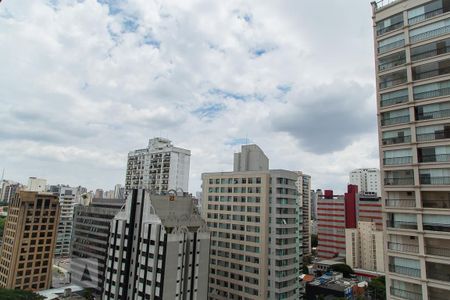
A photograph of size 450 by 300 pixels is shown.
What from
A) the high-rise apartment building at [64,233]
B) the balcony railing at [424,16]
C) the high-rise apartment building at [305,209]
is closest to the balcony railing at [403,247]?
the balcony railing at [424,16]

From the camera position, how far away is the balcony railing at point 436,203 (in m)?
23.7

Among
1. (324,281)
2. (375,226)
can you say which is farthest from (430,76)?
(375,226)

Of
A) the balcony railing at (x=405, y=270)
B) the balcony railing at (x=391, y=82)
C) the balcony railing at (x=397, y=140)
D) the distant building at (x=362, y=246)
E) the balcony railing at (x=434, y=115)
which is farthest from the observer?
the distant building at (x=362, y=246)

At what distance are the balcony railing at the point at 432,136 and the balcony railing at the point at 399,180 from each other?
142 inches

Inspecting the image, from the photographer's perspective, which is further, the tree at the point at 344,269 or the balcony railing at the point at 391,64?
the tree at the point at 344,269

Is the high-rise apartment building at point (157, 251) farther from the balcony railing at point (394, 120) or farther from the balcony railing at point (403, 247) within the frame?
the balcony railing at point (394, 120)

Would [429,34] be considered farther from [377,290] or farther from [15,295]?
[377,290]

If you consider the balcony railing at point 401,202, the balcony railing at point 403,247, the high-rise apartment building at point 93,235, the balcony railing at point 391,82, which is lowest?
the high-rise apartment building at point 93,235

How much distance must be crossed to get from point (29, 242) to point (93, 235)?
15.3 metres

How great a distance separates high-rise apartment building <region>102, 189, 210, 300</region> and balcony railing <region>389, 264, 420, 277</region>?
94.4 feet

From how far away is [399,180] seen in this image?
26.7m

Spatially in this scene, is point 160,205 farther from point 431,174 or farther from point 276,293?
point 431,174

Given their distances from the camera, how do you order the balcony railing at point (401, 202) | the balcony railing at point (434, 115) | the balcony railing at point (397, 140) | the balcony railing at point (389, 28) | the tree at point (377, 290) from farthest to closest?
the tree at point (377, 290)
the balcony railing at point (389, 28)
the balcony railing at point (397, 140)
the balcony railing at point (401, 202)
the balcony railing at point (434, 115)

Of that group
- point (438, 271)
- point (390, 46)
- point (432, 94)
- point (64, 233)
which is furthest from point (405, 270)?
point (64, 233)
